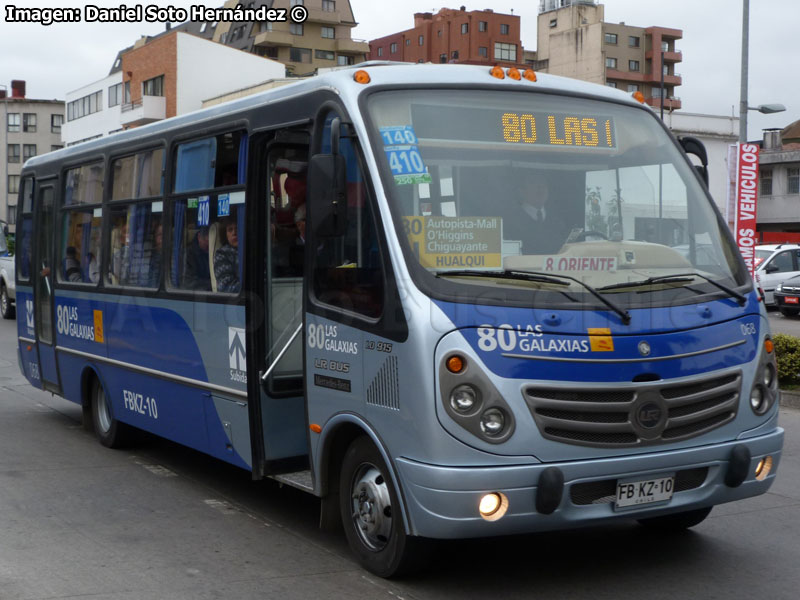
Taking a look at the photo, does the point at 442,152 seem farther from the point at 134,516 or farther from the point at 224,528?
the point at 134,516

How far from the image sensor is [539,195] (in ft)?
18.5

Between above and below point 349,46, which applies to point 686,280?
below

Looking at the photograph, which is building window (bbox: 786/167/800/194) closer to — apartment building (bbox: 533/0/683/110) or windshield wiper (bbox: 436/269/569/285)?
apartment building (bbox: 533/0/683/110)

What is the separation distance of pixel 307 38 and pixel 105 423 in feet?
263

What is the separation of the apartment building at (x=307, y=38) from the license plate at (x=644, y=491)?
264ft

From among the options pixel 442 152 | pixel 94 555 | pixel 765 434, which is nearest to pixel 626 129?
pixel 442 152

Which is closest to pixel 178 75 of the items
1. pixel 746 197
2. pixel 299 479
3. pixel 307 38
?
pixel 307 38

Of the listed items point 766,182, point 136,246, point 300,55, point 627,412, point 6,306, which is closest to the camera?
point 627,412

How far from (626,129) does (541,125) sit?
2.01 ft

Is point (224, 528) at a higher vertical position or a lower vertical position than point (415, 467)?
lower

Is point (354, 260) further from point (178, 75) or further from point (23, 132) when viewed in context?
point (23, 132)

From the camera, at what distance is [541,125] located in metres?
5.91

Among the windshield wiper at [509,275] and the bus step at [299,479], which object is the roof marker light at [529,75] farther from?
the bus step at [299,479]

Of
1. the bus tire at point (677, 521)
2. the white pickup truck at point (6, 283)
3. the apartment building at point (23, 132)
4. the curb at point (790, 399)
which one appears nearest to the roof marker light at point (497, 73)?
the bus tire at point (677, 521)
